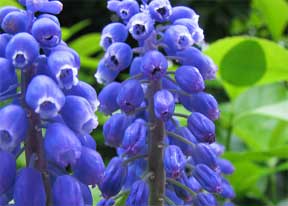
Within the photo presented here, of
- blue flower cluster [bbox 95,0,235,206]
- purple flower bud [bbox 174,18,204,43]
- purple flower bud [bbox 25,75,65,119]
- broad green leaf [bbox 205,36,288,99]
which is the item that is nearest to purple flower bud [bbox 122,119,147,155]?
blue flower cluster [bbox 95,0,235,206]

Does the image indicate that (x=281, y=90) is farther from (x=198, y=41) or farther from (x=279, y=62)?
(x=198, y=41)

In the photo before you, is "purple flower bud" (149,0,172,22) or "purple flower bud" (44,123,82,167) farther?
"purple flower bud" (149,0,172,22)

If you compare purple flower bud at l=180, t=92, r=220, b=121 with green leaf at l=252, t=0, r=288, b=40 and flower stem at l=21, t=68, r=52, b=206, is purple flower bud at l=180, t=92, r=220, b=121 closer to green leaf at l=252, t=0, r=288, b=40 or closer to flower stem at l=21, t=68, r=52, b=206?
flower stem at l=21, t=68, r=52, b=206

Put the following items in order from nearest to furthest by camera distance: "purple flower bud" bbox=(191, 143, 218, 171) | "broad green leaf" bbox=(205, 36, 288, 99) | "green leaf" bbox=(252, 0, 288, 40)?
1. "purple flower bud" bbox=(191, 143, 218, 171)
2. "broad green leaf" bbox=(205, 36, 288, 99)
3. "green leaf" bbox=(252, 0, 288, 40)

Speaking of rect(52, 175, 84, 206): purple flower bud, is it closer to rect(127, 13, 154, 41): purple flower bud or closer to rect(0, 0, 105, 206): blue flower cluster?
rect(0, 0, 105, 206): blue flower cluster

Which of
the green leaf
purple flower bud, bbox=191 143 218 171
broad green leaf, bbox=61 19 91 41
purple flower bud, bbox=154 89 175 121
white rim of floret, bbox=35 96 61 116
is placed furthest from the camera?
the green leaf

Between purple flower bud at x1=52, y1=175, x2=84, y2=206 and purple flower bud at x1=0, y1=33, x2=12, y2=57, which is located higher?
purple flower bud at x1=0, y1=33, x2=12, y2=57

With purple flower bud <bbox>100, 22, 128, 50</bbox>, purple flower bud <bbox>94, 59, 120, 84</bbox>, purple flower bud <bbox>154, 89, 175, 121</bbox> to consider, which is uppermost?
purple flower bud <bbox>100, 22, 128, 50</bbox>

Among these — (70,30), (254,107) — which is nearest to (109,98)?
(254,107)
